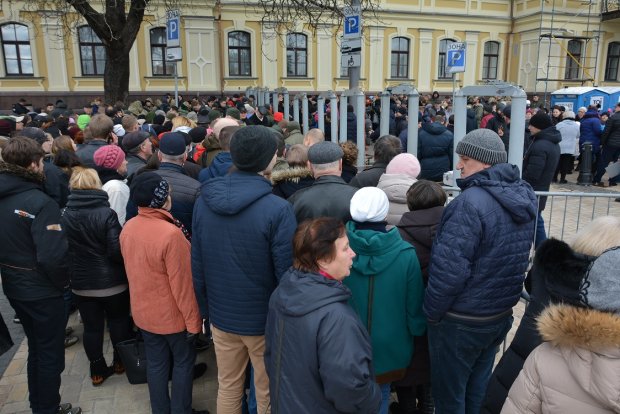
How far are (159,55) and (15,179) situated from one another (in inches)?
849

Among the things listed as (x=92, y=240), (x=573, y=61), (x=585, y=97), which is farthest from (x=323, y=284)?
(x=573, y=61)

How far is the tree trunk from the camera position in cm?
1375

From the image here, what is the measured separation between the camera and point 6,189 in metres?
2.97

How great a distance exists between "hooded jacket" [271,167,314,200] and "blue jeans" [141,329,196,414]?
1.31 meters

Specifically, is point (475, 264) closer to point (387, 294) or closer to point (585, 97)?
point (387, 294)

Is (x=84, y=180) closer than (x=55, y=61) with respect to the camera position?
Yes

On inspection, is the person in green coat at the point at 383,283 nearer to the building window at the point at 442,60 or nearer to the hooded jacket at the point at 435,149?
the hooded jacket at the point at 435,149

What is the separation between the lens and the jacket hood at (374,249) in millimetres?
2469

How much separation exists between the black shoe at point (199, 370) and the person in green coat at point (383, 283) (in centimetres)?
179

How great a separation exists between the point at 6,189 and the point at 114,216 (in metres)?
0.68

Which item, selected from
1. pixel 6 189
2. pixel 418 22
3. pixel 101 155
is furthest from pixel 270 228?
pixel 418 22

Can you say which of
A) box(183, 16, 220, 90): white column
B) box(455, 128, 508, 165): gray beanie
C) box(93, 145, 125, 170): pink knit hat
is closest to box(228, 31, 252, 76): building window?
box(183, 16, 220, 90): white column

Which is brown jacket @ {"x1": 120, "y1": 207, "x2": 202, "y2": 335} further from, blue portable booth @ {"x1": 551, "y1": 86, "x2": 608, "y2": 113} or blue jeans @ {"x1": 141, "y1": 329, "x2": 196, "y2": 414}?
blue portable booth @ {"x1": 551, "y1": 86, "x2": 608, "y2": 113}

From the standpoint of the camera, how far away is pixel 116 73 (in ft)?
46.0
